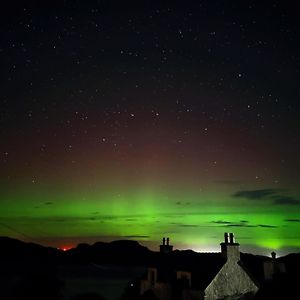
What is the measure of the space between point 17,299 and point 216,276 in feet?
74.8

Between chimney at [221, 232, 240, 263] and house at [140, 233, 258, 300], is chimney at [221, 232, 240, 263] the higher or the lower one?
the higher one

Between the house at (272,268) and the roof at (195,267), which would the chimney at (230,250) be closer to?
the roof at (195,267)

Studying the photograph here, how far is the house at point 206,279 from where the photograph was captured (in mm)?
27344

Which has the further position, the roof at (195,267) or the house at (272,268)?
the house at (272,268)

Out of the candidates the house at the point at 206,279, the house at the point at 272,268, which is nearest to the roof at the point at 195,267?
the house at the point at 206,279

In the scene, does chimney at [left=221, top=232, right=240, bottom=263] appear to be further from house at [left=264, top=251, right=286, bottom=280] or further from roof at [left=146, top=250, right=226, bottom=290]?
house at [left=264, top=251, right=286, bottom=280]

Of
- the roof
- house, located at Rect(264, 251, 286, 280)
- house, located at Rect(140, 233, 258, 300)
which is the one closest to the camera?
house, located at Rect(140, 233, 258, 300)

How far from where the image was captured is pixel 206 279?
27656mm

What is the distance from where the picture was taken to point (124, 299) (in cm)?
3225

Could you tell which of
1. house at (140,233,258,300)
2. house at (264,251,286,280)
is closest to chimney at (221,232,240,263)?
house at (140,233,258,300)

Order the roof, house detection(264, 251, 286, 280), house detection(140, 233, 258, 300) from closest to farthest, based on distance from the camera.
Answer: house detection(140, 233, 258, 300) → the roof → house detection(264, 251, 286, 280)

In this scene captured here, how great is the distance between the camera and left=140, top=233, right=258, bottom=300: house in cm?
2734

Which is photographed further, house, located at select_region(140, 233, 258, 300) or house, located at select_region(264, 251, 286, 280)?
house, located at select_region(264, 251, 286, 280)

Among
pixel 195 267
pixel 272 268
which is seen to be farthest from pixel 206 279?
pixel 272 268
